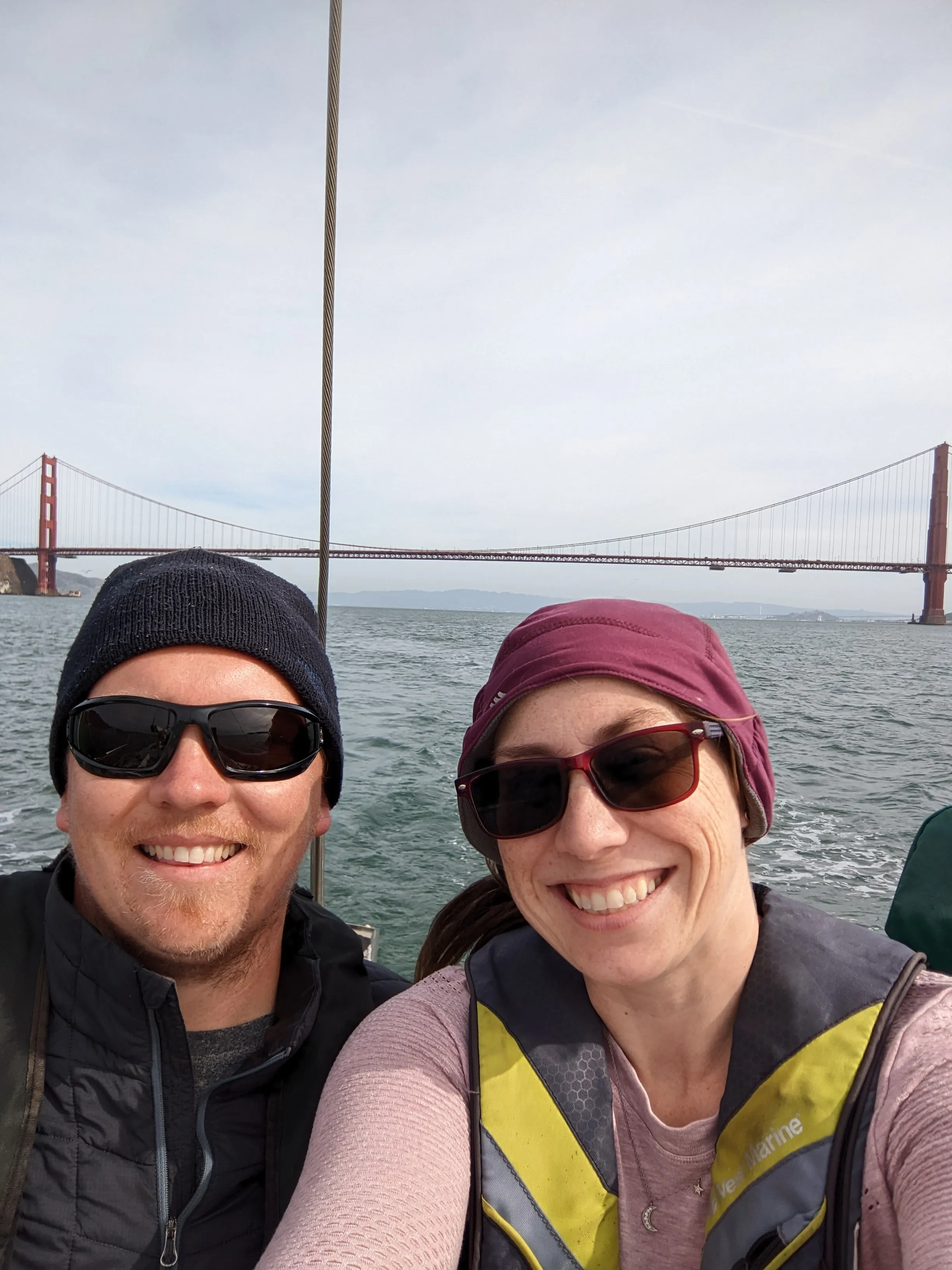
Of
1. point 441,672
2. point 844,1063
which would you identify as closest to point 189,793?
point 844,1063

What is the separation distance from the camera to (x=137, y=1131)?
3.80 feet

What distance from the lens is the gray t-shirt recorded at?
4.18 ft

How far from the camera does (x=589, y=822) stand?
41.5 inches

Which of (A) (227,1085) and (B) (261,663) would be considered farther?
(B) (261,663)

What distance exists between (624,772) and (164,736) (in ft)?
2.43

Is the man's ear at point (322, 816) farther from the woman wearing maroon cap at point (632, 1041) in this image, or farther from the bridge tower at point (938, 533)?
the bridge tower at point (938, 533)

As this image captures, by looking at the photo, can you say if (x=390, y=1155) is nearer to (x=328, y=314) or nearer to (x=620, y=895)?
(x=620, y=895)

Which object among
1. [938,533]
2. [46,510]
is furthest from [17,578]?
[938,533]

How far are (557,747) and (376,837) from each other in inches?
214

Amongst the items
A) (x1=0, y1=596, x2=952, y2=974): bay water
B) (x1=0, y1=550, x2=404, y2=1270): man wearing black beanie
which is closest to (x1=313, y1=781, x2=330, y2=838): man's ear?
(x1=0, y1=550, x2=404, y2=1270): man wearing black beanie

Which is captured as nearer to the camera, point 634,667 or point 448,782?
point 634,667

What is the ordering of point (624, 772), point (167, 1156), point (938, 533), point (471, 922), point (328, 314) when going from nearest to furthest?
point (624, 772) → point (167, 1156) → point (471, 922) → point (328, 314) → point (938, 533)

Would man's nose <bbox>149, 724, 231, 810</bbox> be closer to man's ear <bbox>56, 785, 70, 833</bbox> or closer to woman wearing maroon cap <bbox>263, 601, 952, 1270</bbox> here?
man's ear <bbox>56, 785, 70, 833</bbox>

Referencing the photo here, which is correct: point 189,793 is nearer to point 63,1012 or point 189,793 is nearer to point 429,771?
point 63,1012
